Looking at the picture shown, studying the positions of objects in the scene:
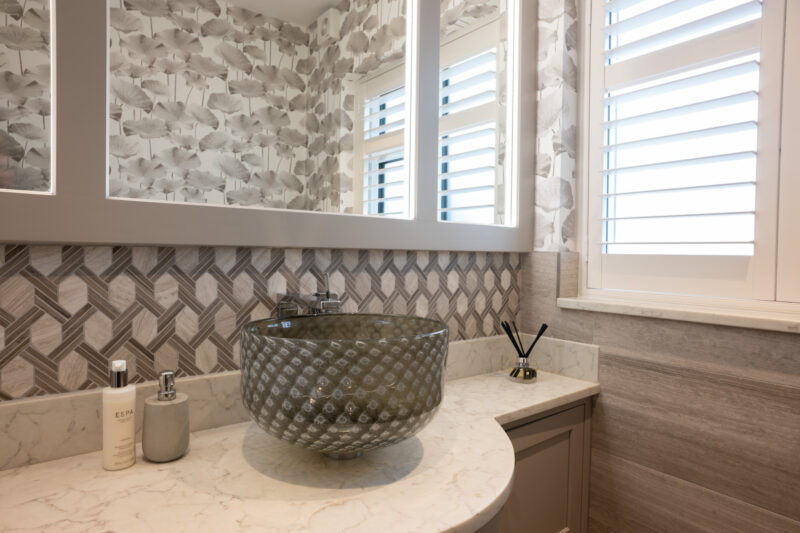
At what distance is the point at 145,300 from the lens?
878 mm

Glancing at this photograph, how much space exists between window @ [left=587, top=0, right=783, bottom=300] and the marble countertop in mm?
734

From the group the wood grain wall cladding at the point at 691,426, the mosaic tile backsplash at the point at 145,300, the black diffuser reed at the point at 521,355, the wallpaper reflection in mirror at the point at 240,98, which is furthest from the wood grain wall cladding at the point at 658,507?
the wallpaper reflection in mirror at the point at 240,98

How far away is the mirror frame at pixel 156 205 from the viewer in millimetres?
767

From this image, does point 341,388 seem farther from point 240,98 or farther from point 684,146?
point 684,146

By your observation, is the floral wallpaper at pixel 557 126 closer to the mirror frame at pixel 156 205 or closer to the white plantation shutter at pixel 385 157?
the mirror frame at pixel 156 205

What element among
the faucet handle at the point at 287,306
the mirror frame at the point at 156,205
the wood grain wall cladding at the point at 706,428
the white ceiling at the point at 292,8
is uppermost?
the white ceiling at the point at 292,8

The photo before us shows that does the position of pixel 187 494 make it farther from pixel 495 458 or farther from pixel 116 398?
pixel 495 458

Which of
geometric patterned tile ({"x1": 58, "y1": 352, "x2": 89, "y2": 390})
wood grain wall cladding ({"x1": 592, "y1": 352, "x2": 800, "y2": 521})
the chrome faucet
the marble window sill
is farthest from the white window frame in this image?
geometric patterned tile ({"x1": 58, "y1": 352, "x2": 89, "y2": 390})

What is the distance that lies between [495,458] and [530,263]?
0.83 meters

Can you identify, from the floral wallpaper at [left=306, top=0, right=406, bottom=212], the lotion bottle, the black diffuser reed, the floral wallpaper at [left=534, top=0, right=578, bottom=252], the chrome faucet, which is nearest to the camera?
the lotion bottle

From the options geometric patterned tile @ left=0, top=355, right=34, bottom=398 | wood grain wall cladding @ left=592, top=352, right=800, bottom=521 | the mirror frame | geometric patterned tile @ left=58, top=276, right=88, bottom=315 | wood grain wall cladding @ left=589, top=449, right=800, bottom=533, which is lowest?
wood grain wall cladding @ left=589, top=449, right=800, bottom=533

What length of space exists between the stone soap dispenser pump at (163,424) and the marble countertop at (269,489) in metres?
0.02

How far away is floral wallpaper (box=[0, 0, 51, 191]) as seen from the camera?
2.49 ft

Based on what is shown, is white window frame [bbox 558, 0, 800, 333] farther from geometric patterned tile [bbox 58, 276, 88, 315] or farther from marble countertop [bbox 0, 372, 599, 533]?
geometric patterned tile [bbox 58, 276, 88, 315]
